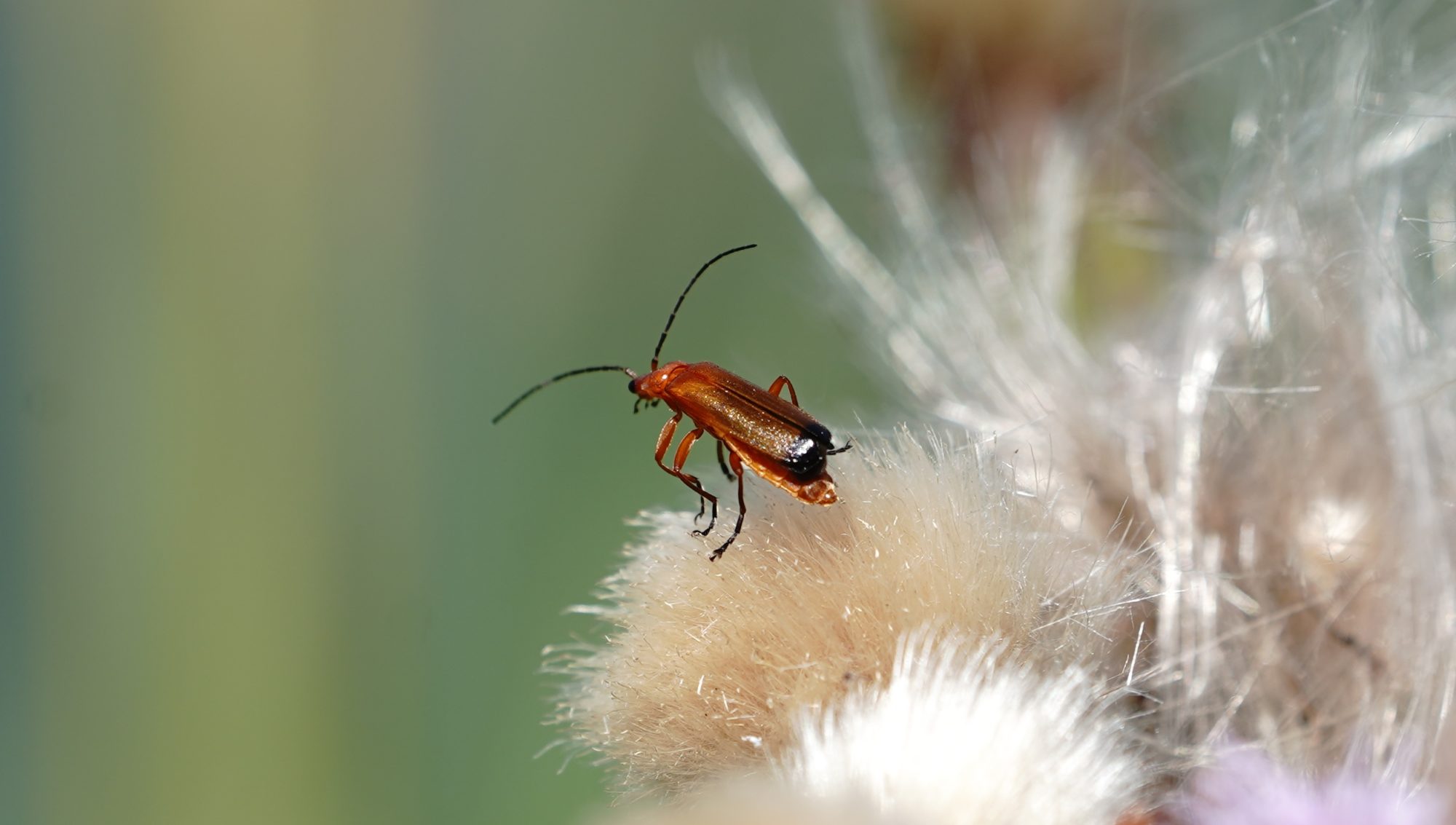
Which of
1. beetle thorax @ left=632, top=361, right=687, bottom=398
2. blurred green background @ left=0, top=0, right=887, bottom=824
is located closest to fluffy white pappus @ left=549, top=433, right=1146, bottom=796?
beetle thorax @ left=632, top=361, right=687, bottom=398

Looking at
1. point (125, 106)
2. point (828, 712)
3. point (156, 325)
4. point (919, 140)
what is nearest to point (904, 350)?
point (919, 140)

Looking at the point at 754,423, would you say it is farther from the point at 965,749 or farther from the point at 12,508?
the point at 12,508

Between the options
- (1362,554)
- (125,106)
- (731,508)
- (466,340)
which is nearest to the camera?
(731,508)

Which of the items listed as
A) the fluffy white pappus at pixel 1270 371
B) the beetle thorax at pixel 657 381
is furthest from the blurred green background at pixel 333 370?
the fluffy white pappus at pixel 1270 371

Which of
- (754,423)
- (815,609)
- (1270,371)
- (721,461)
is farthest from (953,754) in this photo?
(1270,371)

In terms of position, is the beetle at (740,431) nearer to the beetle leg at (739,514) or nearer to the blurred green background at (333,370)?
the beetle leg at (739,514)

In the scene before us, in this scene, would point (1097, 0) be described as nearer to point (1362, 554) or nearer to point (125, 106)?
point (1362, 554)

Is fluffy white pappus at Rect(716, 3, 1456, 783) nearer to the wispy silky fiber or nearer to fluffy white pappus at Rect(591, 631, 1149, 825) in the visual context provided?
the wispy silky fiber
